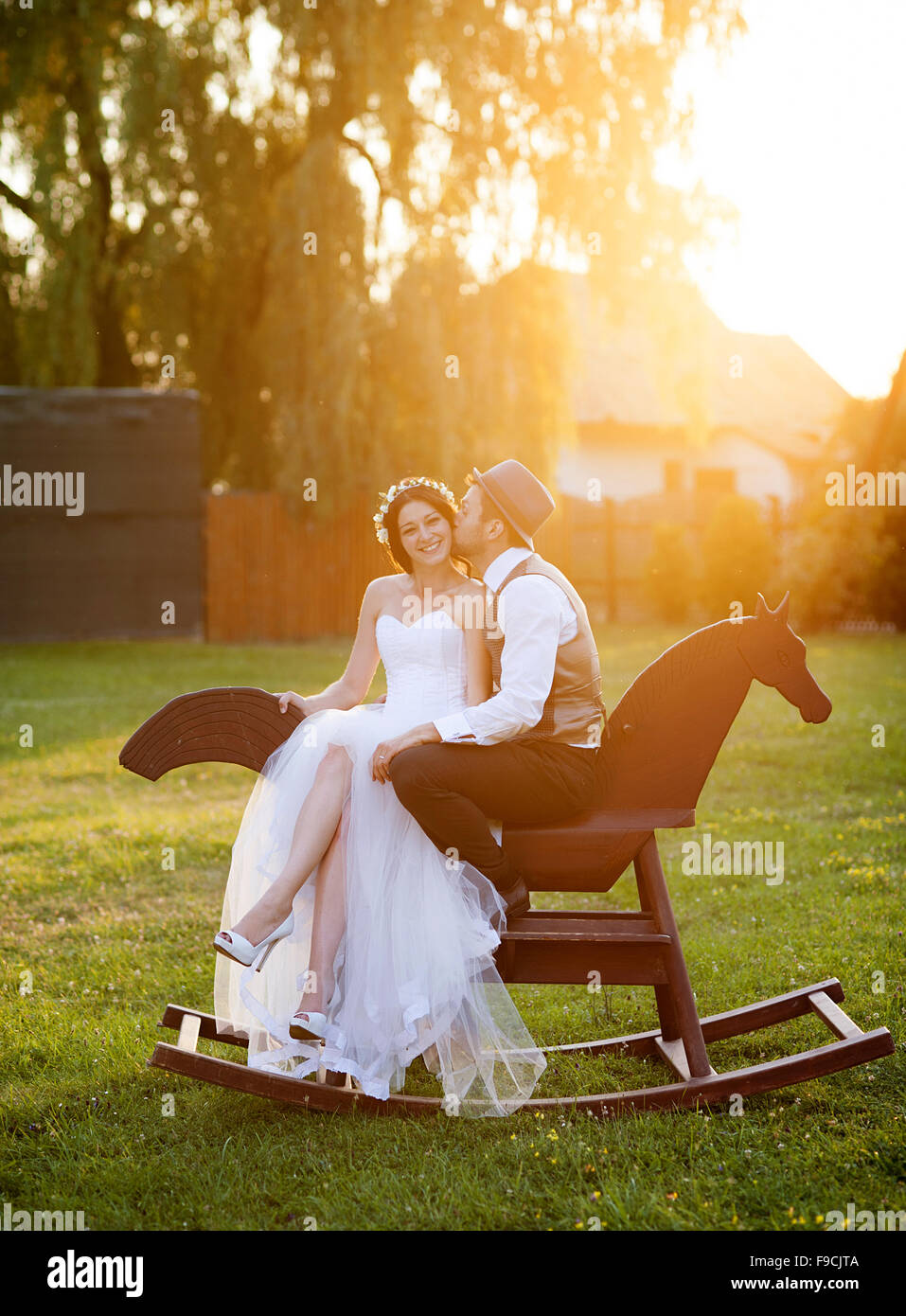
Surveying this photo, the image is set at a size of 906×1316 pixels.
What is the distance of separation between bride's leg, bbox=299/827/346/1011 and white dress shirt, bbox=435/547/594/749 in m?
0.51

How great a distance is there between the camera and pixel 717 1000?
176 inches

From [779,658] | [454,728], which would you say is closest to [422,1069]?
[454,728]

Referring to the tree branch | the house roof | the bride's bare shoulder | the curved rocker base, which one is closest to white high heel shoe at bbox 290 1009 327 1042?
the curved rocker base

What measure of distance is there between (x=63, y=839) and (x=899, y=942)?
4.55m

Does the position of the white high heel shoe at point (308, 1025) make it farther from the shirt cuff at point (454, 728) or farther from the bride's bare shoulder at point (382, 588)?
the bride's bare shoulder at point (382, 588)

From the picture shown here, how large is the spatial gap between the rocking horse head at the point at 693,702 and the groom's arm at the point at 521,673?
12.2 inches

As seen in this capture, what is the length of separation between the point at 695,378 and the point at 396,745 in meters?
14.7

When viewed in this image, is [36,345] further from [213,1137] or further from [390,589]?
[213,1137]

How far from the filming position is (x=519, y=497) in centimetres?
382

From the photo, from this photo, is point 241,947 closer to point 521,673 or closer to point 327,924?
point 327,924

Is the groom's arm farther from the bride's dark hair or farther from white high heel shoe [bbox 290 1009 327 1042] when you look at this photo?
white high heel shoe [bbox 290 1009 327 1042]

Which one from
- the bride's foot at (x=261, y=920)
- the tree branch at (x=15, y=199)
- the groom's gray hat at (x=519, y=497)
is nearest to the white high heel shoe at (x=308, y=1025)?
the bride's foot at (x=261, y=920)

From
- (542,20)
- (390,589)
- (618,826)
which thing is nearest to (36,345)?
(542,20)

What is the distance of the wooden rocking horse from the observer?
354 centimetres
